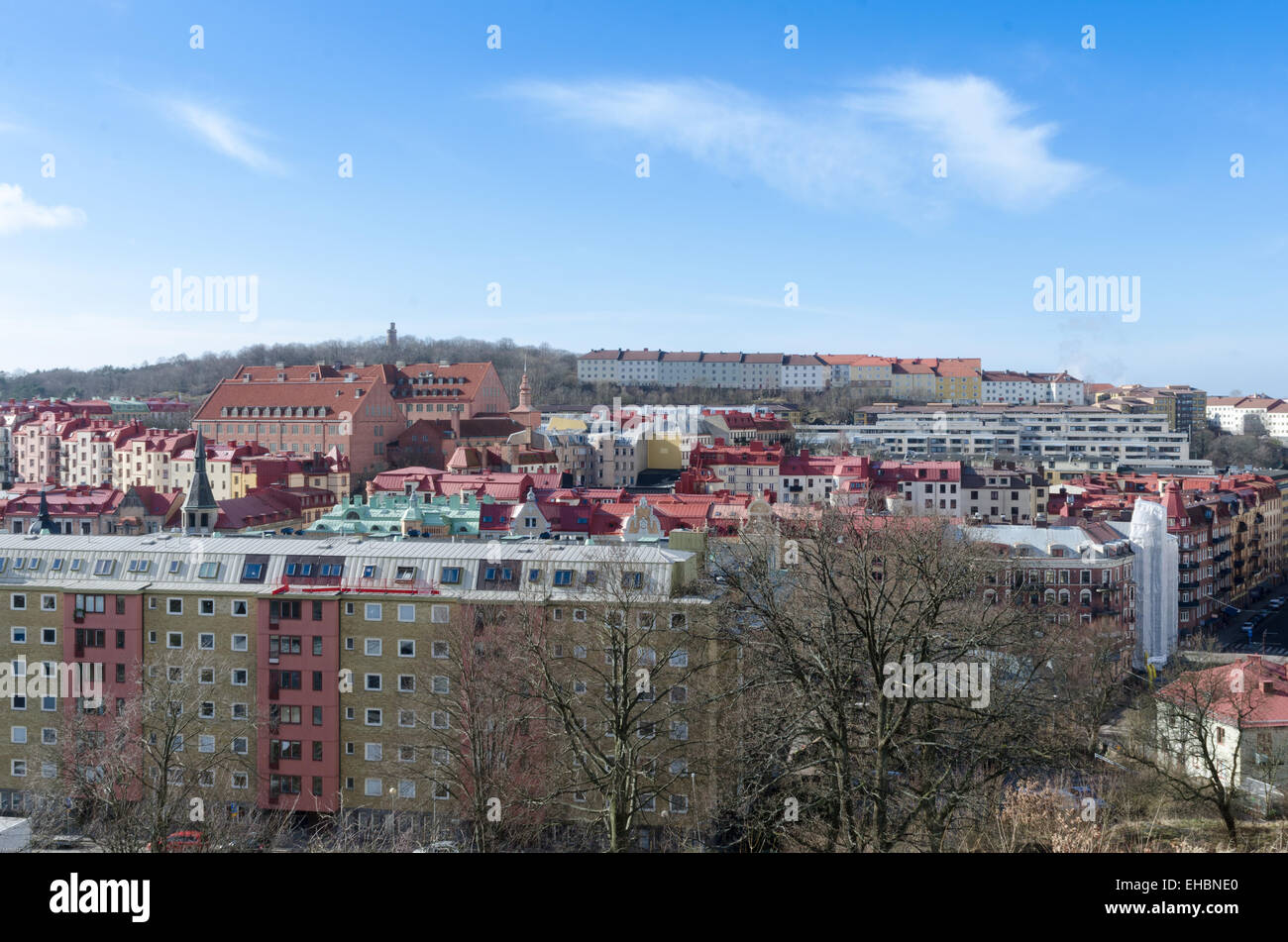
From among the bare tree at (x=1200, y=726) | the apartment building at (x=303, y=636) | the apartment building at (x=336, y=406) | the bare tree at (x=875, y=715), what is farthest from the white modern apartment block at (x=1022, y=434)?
the bare tree at (x=875, y=715)

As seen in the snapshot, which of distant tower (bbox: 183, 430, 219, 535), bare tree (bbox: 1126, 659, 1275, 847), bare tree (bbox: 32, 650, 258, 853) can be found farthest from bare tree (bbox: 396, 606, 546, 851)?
distant tower (bbox: 183, 430, 219, 535)

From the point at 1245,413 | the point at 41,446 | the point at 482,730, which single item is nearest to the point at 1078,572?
the point at 482,730

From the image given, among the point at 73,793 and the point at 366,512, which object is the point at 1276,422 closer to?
the point at 366,512

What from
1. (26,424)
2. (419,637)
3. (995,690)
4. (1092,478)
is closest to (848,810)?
(995,690)

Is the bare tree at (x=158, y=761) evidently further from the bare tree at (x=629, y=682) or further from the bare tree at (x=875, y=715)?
the bare tree at (x=875, y=715)

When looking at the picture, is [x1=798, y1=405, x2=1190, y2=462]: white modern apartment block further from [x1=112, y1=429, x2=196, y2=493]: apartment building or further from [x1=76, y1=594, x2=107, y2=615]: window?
[x1=76, y1=594, x2=107, y2=615]: window
